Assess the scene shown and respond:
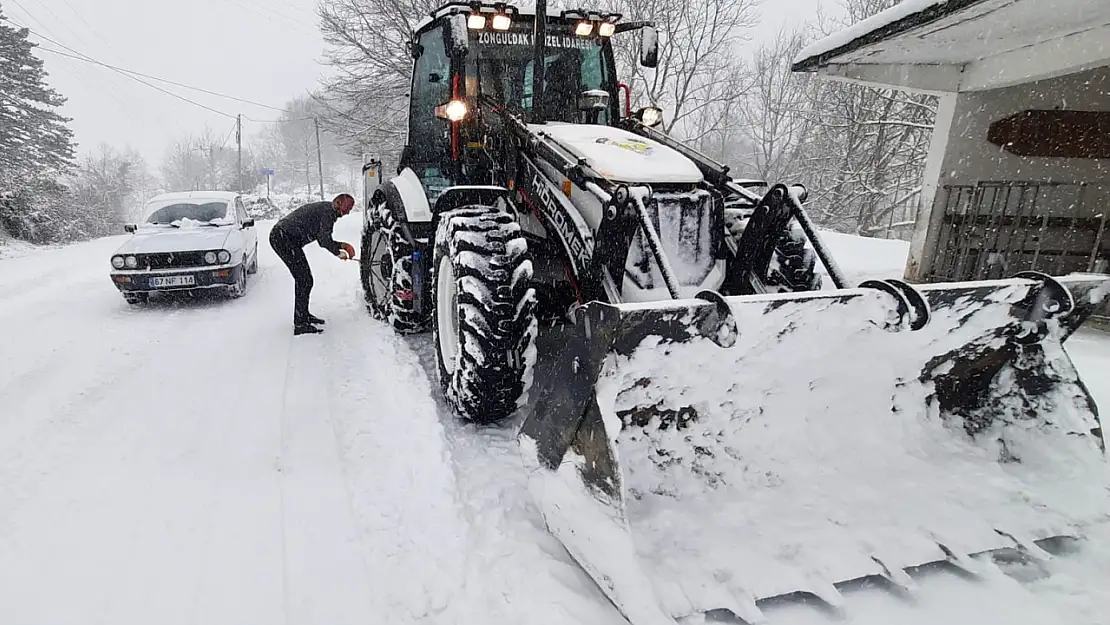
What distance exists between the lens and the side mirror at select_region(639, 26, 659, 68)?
15.1 feet

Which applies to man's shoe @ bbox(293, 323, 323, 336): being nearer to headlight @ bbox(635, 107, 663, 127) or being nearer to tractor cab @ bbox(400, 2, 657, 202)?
tractor cab @ bbox(400, 2, 657, 202)

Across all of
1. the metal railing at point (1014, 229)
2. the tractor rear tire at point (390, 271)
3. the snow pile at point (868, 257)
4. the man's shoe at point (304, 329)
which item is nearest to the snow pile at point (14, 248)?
the man's shoe at point (304, 329)

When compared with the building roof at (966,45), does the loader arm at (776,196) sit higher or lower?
lower

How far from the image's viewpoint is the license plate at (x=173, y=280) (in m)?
6.79

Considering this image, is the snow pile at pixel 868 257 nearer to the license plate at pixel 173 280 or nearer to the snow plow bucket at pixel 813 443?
the snow plow bucket at pixel 813 443

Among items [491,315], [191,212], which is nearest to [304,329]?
[491,315]

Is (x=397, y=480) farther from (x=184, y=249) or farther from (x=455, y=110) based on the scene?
(x=184, y=249)

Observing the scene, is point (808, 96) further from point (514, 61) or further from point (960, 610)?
point (960, 610)

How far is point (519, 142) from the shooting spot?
12.9 feet

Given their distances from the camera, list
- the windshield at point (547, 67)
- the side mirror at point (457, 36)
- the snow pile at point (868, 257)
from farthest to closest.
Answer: the snow pile at point (868, 257)
the windshield at point (547, 67)
the side mirror at point (457, 36)

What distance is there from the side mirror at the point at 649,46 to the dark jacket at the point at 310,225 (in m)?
3.42

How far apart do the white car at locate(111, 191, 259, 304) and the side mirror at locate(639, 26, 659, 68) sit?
18.1 ft

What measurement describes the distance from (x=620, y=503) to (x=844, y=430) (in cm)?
126

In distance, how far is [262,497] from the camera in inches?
114
